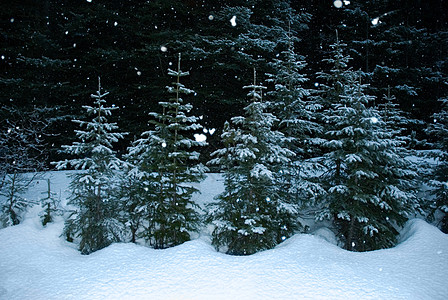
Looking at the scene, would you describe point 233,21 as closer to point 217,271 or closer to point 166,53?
point 166,53

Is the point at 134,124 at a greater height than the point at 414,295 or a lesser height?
greater

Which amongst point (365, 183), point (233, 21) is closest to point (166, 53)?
point (233, 21)

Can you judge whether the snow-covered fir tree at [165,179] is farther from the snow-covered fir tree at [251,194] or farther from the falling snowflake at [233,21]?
the falling snowflake at [233,21]

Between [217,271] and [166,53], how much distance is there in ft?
51.6

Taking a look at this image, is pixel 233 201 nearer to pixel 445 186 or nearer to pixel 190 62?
pixel 445 186

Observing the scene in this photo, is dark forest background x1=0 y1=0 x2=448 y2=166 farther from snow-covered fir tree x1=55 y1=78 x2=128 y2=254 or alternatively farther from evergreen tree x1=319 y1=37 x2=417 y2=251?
snow-covered fir tree x1=55 y1=78 x2=128 y2=254

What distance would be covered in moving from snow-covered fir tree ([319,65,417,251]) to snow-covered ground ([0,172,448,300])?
35.2 inches

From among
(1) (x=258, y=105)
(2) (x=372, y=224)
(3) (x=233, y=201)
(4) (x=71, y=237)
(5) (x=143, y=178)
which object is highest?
(1) (x=258, y=105)

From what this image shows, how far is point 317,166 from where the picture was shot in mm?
9844

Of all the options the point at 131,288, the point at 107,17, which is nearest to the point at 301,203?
the point at 131,288

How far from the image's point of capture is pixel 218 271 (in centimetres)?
593

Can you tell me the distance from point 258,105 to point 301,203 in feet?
13.7

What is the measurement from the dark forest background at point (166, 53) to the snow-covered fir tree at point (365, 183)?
333 inches

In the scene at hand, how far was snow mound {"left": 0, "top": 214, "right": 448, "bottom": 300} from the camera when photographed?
510 centimetres
